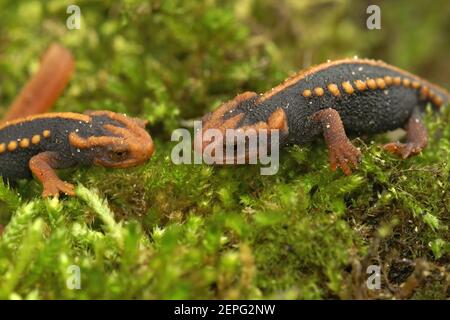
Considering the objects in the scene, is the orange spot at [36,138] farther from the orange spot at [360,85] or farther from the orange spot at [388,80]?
the orange spot at [388,80]

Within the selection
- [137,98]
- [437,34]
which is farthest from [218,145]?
[437,34]

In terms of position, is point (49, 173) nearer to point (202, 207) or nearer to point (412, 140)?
point (202, 207)

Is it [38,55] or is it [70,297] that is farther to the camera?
[38,55]

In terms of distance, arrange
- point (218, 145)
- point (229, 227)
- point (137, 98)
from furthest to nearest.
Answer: point (137, 98) < point (218, 145) < point (229, 227)

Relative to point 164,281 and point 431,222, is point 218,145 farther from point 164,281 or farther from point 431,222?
point 431,222

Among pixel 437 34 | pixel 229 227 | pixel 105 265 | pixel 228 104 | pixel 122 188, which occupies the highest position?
pixel 437 34

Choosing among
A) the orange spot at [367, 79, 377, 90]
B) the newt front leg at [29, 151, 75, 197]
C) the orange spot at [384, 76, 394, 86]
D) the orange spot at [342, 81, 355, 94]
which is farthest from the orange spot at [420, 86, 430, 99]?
the newt front leg at [29, 151, 75, 197]

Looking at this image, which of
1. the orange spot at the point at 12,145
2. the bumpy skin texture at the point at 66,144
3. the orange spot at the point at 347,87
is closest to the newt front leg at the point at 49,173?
the bumpy skin texture at the point at 66,144
